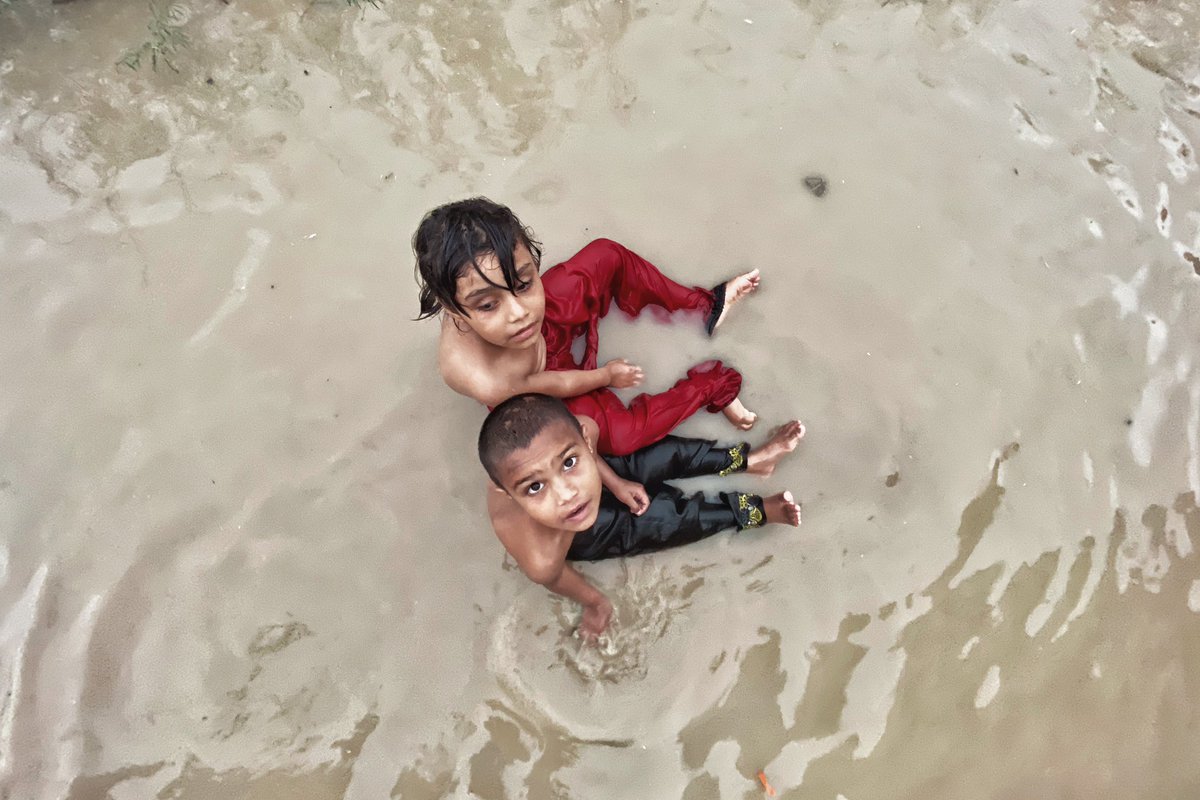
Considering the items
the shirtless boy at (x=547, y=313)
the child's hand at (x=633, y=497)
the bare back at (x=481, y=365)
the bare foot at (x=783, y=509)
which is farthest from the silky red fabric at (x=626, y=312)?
the bare foot at (x=783, y=509)

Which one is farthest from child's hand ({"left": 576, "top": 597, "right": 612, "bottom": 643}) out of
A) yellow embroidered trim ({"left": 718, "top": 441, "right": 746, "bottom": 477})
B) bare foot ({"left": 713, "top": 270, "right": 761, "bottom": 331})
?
bare foot ({"left": 713, "top": 270, "right": 761, "bottom": 331})

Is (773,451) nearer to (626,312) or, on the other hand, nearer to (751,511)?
(751,511)

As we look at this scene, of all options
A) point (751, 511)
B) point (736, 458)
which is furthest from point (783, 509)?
point (736, 458)

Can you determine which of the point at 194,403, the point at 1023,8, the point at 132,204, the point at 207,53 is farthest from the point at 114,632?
the point at 1023,8

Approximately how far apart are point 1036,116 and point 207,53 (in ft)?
9.78

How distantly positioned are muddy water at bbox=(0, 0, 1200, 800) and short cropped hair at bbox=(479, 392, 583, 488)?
0.55m

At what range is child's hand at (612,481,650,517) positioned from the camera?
2.24m

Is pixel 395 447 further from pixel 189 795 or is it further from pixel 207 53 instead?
pixel 207 53

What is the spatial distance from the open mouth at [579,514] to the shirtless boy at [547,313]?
391mm

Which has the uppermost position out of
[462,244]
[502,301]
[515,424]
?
[462,244]

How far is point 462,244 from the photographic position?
1803 mm

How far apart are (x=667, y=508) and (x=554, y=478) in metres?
0.55

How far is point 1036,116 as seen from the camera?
260 cm

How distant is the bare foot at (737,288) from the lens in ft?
8.05
